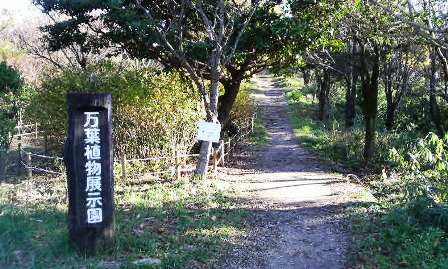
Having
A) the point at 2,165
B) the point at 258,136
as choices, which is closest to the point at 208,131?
the point at 2,165

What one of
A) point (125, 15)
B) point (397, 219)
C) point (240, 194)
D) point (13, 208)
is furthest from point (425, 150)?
point (125, 15)

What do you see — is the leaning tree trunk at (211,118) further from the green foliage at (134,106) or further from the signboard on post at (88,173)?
the signboard on post at (88,173)

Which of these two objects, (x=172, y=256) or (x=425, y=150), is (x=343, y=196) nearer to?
(x=425, y=150)

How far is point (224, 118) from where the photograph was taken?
1822 cm

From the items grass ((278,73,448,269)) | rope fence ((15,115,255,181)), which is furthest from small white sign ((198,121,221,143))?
grass ((278,73,448,269))

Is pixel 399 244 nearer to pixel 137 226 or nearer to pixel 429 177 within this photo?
pixel 429 177

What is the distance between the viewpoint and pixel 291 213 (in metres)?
10.1

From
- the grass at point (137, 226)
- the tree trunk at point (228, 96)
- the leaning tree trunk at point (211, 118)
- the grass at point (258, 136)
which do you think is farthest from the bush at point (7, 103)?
the grass at point (258, 136)

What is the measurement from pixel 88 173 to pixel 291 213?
4.73 meters

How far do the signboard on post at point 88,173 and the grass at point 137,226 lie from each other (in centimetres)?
29

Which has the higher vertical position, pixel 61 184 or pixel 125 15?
pixel 125 15

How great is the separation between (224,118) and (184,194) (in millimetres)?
7317

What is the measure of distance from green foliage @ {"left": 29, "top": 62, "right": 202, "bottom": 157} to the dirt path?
2.16m

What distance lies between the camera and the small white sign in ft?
41.5
